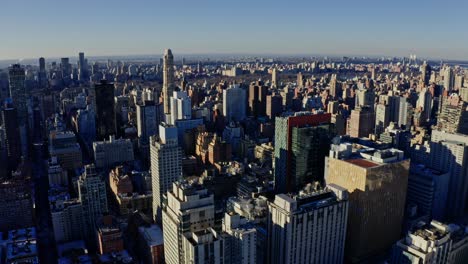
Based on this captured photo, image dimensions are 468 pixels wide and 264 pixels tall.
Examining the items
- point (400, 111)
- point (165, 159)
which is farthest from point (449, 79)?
point (165, 159)

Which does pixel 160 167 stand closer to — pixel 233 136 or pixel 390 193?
pixel 390 193

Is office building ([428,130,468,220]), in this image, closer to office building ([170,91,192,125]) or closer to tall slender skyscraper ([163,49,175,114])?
office building ([170,91,192,125])

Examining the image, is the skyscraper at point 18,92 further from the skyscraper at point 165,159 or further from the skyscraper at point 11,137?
the skyscraper at point 165,159

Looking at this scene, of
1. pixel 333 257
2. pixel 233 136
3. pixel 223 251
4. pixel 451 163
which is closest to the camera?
pixel 223 251

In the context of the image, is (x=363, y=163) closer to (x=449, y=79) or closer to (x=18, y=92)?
(x=18, y=92)

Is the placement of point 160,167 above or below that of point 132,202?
above

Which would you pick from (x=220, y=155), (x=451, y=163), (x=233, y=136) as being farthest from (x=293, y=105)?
(x=451, y=163)

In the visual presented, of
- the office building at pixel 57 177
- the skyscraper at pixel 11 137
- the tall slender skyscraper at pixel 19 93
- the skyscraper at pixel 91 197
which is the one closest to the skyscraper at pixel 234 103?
the tall slender skyscraper at pixel 19 93
